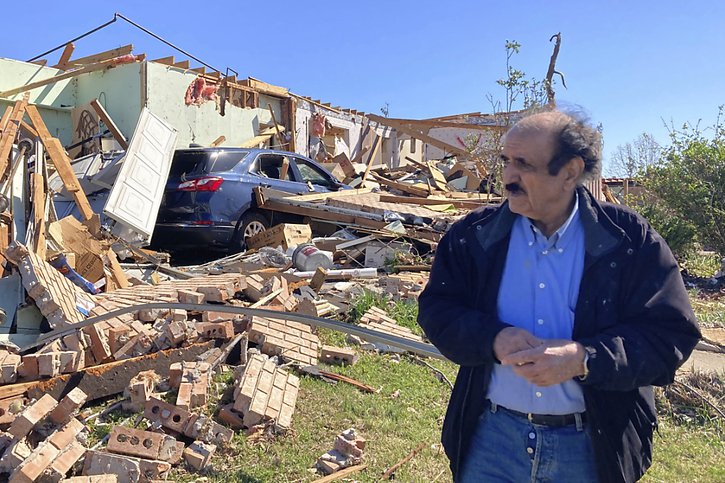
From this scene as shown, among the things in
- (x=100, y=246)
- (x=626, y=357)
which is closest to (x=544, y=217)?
(x=626, y=357)

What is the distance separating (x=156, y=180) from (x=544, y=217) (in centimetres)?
743

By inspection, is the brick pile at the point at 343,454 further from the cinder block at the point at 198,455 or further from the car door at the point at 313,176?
the car door at the point at 313,176

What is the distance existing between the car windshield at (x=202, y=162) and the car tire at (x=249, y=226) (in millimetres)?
804

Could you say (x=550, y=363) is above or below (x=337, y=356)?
above

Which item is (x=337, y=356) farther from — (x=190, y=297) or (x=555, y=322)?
(x=555, y=322)

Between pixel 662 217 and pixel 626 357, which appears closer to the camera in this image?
pixel 626 357

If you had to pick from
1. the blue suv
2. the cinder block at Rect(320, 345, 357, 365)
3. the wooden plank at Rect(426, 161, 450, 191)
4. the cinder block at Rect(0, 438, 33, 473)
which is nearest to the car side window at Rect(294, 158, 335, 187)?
the blue suv

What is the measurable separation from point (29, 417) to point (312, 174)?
26.4ft

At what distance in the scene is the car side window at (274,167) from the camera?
9648 mm

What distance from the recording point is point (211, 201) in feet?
28.1

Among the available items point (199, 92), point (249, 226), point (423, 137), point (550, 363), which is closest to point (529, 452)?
point (550, 363)

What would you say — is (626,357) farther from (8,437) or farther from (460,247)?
(8,437)

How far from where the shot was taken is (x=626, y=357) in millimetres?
1589

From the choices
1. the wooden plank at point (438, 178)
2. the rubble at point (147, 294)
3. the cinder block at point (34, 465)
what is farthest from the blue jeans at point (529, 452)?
the wooden plank at point (438, 178)
